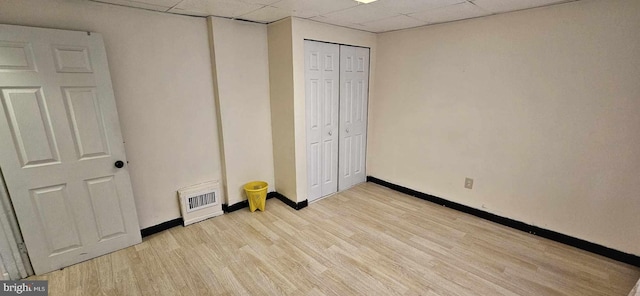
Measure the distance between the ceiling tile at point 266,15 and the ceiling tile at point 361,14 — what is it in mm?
443

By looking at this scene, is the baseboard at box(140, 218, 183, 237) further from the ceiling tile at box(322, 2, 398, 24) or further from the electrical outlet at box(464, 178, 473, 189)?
the electrical outlet at box(464, 178, 473, 189)

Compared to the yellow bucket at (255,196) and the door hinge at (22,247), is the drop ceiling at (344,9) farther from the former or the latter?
the door hinge at (22,247)

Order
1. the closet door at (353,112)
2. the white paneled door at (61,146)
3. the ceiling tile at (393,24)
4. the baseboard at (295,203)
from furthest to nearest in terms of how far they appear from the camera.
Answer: the closet door at (353,112) < the baseboard at (295,203) < the ceiling tile at (393,24) < the white paneled door at (61,146)

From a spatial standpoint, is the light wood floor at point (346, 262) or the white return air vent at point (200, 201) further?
the white return air vent at point (200, 201)

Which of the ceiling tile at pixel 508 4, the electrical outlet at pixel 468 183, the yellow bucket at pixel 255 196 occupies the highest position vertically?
the ceiling tile at pixel 508 4

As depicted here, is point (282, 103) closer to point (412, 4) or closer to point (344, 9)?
point (344, 9)

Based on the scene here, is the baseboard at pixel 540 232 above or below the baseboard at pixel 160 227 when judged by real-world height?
below

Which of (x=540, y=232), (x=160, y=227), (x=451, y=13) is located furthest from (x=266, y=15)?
(x=540, y=232)

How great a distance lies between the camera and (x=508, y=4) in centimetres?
233

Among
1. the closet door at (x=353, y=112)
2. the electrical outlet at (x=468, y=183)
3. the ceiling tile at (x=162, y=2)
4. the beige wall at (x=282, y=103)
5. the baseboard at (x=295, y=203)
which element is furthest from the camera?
the closet door at (x=353, y=112)

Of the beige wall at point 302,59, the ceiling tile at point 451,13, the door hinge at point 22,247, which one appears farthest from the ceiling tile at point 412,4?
the door hinge at point 22,247

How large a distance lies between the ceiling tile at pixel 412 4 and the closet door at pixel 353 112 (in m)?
1.05

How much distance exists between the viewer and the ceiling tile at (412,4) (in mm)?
2230

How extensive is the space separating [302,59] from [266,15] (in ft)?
1.87
